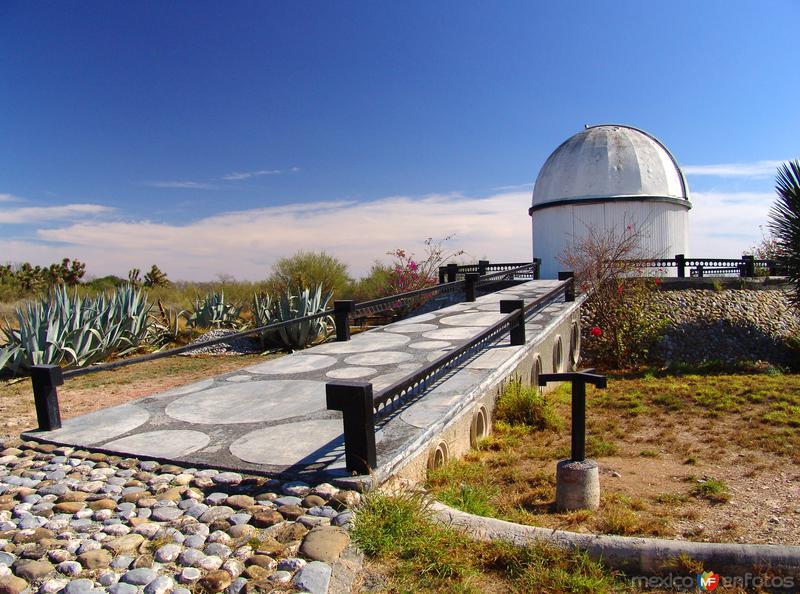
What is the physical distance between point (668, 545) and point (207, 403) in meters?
3.41

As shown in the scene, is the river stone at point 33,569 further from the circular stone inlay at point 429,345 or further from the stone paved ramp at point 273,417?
the circular stone inlay at point 429,345

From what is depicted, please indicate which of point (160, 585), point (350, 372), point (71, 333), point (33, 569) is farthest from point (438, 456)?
point (71, 333)

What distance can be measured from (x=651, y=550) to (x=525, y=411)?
2892 millimetres

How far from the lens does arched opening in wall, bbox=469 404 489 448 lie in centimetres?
436

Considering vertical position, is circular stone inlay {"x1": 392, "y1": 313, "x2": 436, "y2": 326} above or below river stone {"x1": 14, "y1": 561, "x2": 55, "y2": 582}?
above

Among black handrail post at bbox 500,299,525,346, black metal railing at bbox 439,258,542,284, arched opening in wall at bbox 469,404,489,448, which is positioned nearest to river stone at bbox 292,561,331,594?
arched opening in wall at bbox 469,404,489,448

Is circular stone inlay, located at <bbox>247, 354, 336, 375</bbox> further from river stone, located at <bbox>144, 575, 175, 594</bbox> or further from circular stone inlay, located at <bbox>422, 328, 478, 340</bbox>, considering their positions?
river stone, located at <bbox>144, 575, 175, 594</bbox>

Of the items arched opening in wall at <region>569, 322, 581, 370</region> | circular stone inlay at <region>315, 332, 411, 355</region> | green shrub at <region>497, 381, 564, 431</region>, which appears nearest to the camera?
green shrub at <region>497, 381, 564, 431</region>

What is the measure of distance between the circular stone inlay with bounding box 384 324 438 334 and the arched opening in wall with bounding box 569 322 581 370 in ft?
10.9

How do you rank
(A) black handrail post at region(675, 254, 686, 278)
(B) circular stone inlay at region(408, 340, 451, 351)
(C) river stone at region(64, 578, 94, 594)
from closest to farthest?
(C) river stone at region(64, 578, 94, 594)
(B) circular stone inlay at region(408, 340, 451, 351)
(A) black handrail post at region(675, 254, 686, 278)

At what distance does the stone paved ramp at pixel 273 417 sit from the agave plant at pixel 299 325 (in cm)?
318

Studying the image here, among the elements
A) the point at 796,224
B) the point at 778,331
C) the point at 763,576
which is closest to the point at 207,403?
the point at 763,576

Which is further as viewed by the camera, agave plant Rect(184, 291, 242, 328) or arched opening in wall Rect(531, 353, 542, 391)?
agave plant Rect(184, 291, 242, 328)

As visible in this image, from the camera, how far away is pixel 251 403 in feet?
14.2
